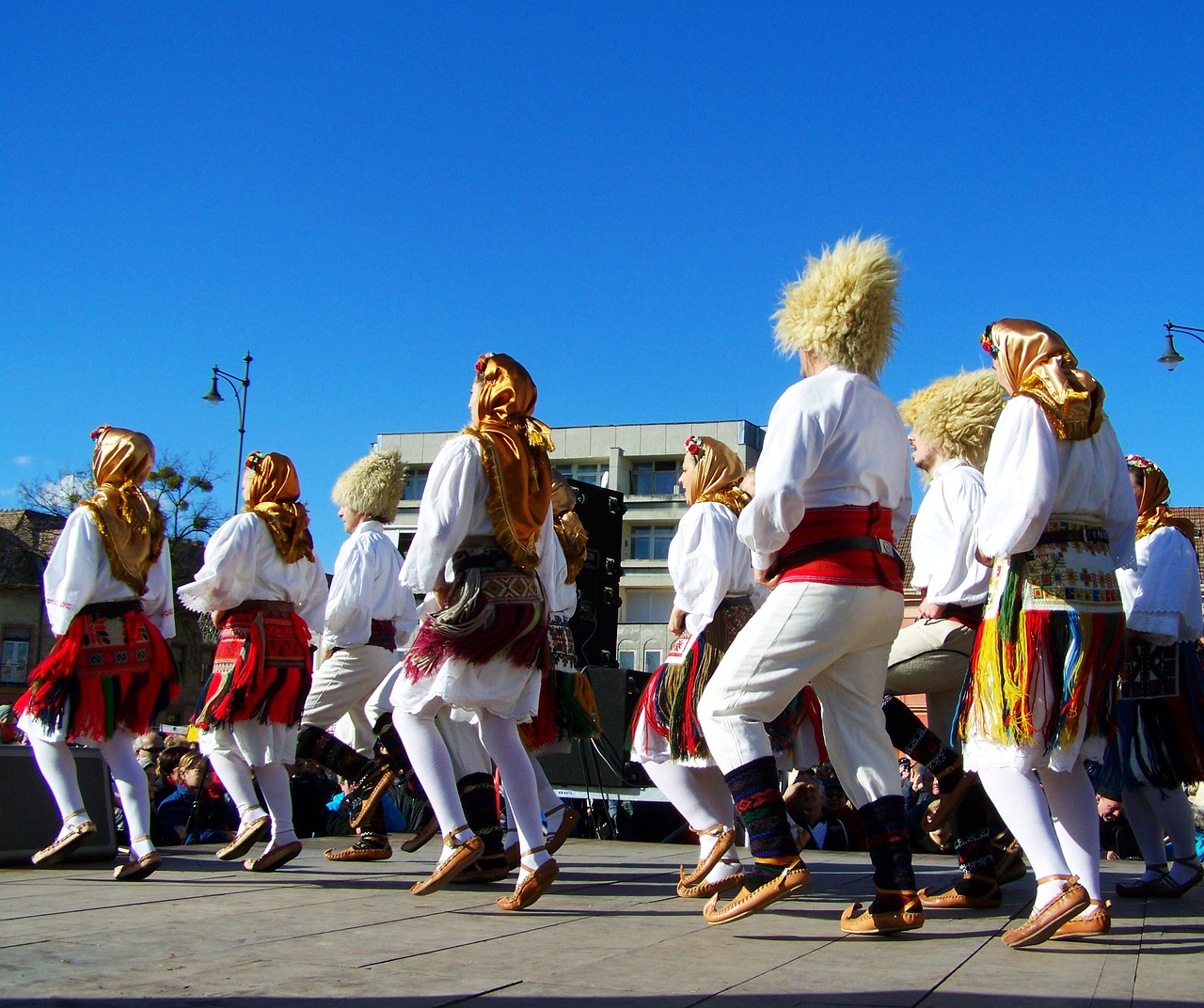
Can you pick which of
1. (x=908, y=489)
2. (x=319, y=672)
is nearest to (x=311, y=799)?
(x=319, y=672)

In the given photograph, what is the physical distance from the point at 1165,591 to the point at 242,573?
13.3 ft

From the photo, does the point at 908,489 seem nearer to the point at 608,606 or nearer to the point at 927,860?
the point at 927,860

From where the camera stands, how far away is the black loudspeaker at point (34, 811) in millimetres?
5766

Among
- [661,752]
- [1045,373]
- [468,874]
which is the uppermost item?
[1045,373]

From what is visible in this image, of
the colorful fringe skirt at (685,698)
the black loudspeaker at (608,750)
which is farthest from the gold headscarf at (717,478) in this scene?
the black loudspeaker at (608,750)

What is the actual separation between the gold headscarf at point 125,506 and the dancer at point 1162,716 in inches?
170

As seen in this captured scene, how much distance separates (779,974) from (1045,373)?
78.1 inches

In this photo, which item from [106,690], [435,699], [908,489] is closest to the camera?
[908,489]

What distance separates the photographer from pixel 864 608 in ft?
11.9

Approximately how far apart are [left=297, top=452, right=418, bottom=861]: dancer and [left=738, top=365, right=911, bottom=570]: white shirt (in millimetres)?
3351

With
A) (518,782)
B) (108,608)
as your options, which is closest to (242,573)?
(108,608)

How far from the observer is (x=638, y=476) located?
6241 cm

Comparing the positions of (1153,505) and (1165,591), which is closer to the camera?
(1165,591)

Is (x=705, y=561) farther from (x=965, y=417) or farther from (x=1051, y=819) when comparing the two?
(x=1051, y=819)
